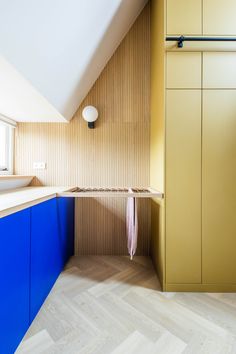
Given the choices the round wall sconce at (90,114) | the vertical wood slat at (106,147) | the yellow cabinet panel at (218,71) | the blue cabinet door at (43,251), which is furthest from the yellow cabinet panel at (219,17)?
the blue cabinet door at (43,251)

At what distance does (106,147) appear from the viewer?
6.61 feet

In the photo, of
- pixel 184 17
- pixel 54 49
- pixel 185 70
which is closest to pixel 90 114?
pixel 54 49

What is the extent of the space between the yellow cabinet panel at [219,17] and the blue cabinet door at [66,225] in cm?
194

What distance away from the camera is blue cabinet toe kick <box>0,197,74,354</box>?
Answer: 2.61 ft

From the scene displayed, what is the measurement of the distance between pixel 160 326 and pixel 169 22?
2232 mm

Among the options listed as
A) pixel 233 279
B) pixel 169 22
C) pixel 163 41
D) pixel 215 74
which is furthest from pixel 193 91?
pixel 233 279

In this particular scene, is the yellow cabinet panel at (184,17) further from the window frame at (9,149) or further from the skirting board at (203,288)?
the skirting board at (203,288)

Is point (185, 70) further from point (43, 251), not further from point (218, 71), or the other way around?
point (43, 251)

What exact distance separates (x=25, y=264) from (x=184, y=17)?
214 cm

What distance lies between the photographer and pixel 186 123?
1.36 m

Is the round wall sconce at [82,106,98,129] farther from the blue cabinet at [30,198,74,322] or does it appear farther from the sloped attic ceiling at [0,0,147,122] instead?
the blue cabinet at [30,198,74,322]

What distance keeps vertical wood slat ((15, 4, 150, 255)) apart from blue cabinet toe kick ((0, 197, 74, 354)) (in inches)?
24.5

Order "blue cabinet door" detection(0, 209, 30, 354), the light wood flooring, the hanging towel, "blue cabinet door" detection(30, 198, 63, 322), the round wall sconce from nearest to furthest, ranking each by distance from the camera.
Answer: "blue cabinet door" detection(0, 209, 30, 354) → the light wood flooring → "blue cabinet door" detection(30, 198, 63, 322) → the hanging towel → the round wall sconce

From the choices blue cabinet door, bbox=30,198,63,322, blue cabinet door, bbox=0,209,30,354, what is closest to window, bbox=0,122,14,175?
blue cabinet door, bbox=30,198,63,322
